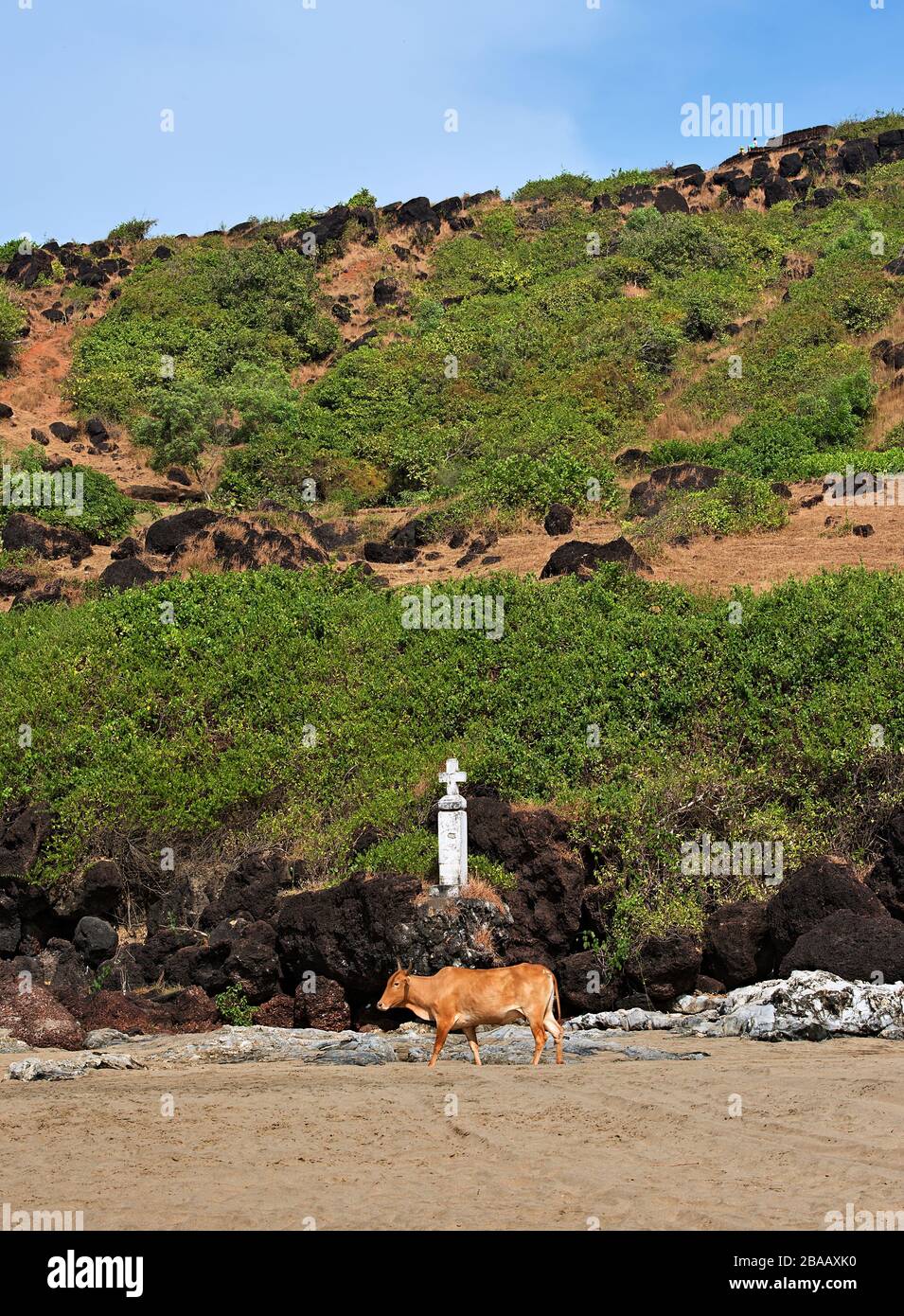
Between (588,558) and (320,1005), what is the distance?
9.69 metres

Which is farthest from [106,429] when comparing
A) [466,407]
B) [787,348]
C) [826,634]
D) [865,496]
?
[826,634]

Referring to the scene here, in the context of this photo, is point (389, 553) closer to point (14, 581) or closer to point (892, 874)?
point (14, 581)

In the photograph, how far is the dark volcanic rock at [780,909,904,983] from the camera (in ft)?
40.0

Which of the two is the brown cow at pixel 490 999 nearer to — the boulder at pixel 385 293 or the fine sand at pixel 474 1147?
the fine sand at pixel 474 1147

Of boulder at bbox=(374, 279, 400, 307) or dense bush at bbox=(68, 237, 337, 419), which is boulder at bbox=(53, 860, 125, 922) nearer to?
dense bush at bbox=(68, 237, 337, 419)

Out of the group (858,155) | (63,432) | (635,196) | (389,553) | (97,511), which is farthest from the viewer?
(635,196)

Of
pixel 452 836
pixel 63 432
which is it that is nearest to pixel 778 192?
pixel 63 432

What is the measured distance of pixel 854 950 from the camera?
1238 cm

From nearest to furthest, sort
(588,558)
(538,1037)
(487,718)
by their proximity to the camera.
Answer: (538,1037) → (487,718) → (588,558)

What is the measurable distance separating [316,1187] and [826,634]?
39.2 feet

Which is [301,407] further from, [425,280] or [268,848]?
[268,848]

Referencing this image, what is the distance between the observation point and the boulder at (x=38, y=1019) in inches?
→ 483

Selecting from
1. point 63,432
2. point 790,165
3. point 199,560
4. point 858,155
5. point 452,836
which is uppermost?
point 790,165

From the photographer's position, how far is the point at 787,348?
3316 centimetres
